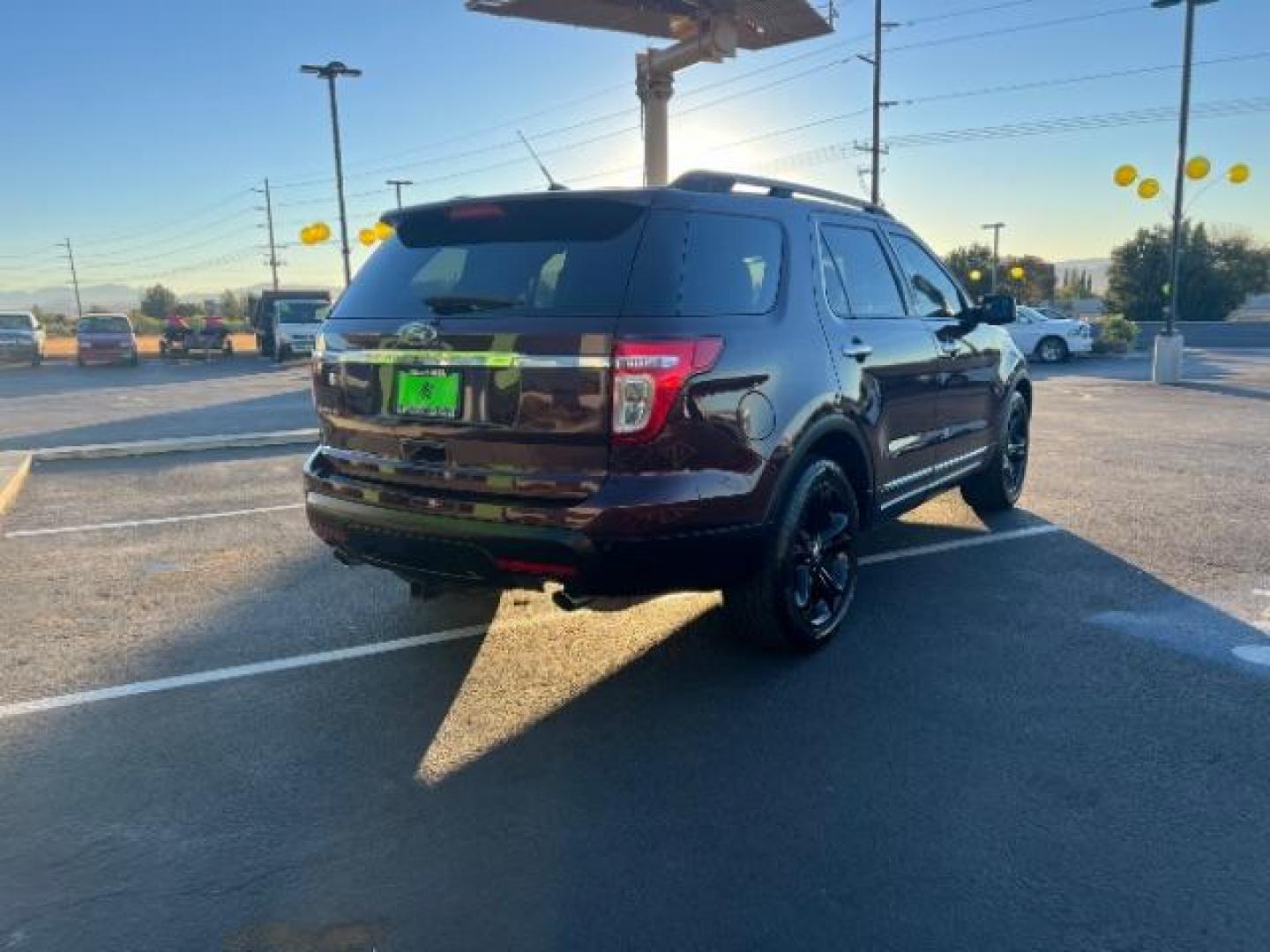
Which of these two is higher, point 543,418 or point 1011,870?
point 543,418

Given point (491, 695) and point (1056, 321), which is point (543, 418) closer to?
point (491, 695)

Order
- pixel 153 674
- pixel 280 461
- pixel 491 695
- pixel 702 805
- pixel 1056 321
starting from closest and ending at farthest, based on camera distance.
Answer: pixel 702 805 → pixel 491 695 → pixel 153 674 → pixel 280 461 → pixel 1056 321

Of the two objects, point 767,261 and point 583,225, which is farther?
point 767,261

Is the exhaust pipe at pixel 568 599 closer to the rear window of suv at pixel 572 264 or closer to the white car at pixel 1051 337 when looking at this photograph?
the rear window of suv at pixel 572 264

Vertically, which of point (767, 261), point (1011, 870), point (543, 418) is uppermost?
point (767, 261)

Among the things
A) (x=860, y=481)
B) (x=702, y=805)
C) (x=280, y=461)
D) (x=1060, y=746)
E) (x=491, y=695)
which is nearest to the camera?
(x=702, y=805)

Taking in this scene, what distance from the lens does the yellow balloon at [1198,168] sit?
57.1 feet

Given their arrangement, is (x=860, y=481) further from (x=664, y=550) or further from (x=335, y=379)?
(x=335, y=379)

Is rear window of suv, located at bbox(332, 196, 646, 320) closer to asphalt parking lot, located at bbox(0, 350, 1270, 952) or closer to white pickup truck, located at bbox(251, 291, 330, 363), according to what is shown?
asphalt parking lot, located at bbox(0, 350, 1270, 952)

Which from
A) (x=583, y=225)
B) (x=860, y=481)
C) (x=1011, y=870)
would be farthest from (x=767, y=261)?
(x=1011, y=870)

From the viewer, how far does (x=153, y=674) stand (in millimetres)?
3984

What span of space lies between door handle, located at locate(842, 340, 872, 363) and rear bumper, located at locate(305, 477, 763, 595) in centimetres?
105

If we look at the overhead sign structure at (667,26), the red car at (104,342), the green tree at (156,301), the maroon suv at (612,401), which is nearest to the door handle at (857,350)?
the maroon suv at (612,401)

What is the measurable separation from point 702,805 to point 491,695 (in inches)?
44.6
